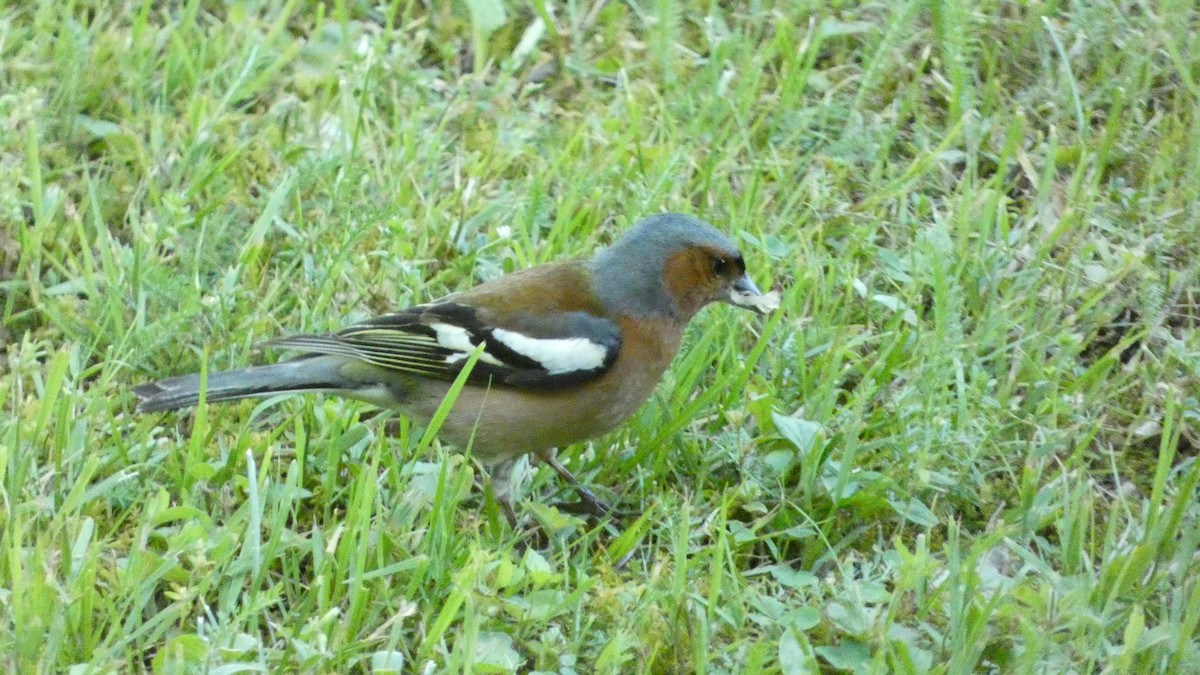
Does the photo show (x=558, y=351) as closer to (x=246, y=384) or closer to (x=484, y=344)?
(x=484, y=344)

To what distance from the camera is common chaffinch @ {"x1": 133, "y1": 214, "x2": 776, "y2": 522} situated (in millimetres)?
4172

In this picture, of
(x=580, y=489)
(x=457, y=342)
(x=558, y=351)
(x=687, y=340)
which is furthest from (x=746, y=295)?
(x=457, y=342)

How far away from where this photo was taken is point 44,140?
532cm

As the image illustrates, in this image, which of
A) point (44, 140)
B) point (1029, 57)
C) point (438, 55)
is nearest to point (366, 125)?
point (438, 55)

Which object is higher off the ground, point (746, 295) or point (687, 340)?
point (746, 295)

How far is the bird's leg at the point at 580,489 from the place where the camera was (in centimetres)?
423

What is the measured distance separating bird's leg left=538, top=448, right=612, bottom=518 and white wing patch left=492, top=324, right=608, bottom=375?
311 mm

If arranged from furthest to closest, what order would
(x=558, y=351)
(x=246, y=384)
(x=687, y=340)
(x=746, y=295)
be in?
1. (x=687, y=340)
2. (x=746, y=295)
3. (x=558, y=351)
4. (x=246, y=384)

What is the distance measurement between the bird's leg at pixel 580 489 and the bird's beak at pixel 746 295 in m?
0.75

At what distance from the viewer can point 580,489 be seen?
4.28 m

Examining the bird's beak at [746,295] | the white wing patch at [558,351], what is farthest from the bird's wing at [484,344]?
the bird's beak at [746,295]

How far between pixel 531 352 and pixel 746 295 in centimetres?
74

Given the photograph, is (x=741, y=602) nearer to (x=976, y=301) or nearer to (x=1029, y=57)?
(x=976, y=301)

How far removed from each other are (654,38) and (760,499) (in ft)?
7.46
